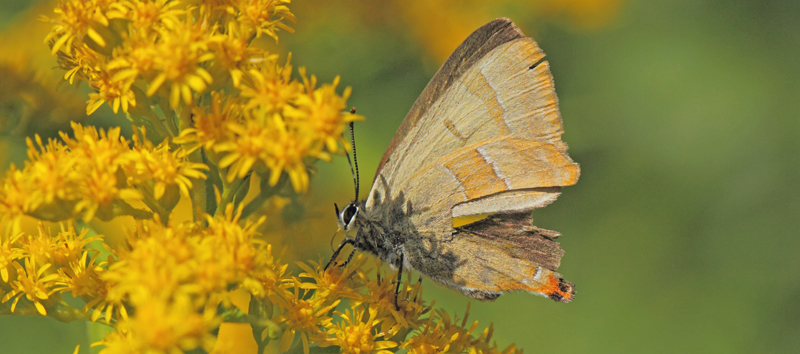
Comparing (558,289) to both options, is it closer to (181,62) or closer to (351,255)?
(351,255)

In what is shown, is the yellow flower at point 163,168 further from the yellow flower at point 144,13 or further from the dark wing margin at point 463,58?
the dark wing margin at point 463,58

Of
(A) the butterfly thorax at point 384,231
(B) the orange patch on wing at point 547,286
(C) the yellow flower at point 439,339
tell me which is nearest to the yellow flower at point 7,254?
(A) the butterfly thorax at point 384,231

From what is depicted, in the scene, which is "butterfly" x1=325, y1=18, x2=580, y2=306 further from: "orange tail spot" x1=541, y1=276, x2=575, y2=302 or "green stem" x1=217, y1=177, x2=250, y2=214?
"green stem" x1=217, y1=177, x2=250, y2=214

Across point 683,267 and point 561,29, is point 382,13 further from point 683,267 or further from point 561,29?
point 683,267

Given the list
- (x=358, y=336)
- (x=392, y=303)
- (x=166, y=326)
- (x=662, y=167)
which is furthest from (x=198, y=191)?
(x=662, y=167)

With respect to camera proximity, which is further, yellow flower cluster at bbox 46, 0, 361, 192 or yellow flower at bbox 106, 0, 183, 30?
yellow flower at bbox 106, 0, 183, 30

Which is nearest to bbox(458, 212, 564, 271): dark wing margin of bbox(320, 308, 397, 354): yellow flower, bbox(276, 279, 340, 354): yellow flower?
bbox(320, 308, 397, 354): yellow flower
